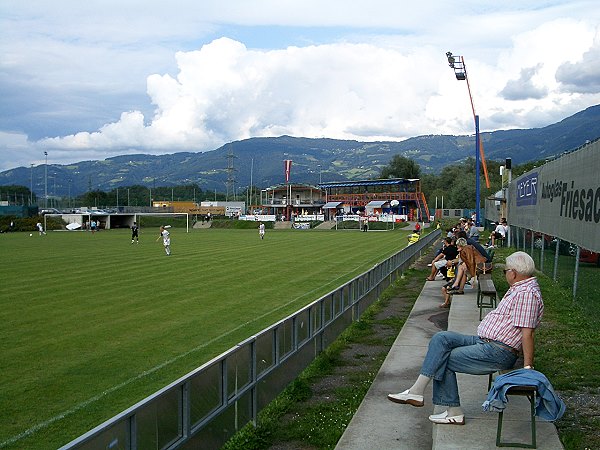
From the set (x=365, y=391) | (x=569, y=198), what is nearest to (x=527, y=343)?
(x=365, y=391)

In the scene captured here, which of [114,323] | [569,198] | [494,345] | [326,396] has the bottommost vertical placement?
[114,323]

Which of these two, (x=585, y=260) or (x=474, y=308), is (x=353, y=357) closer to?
(x=474, y=308)

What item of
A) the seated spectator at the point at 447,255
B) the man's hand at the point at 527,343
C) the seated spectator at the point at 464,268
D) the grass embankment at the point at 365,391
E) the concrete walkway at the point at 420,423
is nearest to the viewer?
the concrete walkway at the point at 420,423

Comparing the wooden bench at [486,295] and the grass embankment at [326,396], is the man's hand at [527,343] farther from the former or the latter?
the wooden bench at [486,295]

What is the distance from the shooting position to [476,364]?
6734 mm

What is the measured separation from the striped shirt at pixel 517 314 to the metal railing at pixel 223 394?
99.4 inches

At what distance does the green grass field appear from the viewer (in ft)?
30.6

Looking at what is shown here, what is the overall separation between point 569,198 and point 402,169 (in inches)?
6298

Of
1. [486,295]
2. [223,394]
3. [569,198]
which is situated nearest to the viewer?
[223,394]

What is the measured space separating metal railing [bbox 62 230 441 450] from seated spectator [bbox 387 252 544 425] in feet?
6.42

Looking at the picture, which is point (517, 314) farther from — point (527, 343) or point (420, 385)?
point (420, 385)

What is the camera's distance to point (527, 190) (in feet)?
97.8

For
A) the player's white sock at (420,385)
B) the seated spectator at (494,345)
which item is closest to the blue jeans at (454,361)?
the seated spectator at (494,345)

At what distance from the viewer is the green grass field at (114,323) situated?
367 inches
